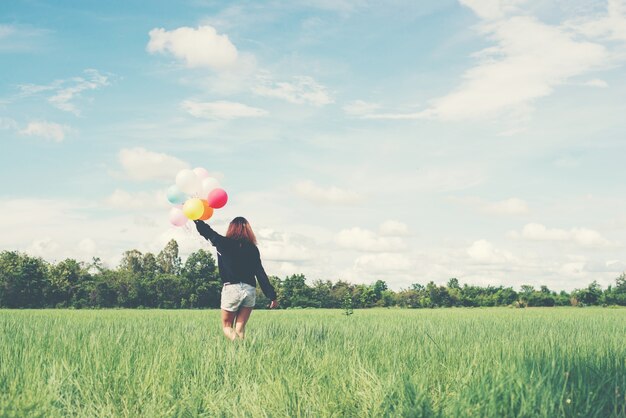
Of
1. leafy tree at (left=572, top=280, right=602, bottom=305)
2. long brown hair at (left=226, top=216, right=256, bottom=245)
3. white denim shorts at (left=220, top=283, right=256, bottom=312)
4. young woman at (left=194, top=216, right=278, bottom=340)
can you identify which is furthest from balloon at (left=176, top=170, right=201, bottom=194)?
leafy tree at (left=572, top=280, right=602, bottom=305)

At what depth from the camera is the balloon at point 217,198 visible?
823cm

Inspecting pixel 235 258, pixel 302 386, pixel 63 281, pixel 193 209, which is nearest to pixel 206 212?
pixel 193 209

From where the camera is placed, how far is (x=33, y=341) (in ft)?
26.0

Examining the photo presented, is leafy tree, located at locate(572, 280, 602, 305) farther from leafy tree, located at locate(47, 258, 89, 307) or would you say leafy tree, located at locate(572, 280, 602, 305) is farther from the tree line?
leafy tree, located at locate(47, 258, 89, 307)

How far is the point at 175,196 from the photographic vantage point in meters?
8.22

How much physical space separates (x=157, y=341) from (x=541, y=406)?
544cm

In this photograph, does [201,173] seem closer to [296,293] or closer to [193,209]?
[193,209]

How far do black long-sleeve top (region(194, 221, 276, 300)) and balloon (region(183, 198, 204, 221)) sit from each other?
0.22 meters

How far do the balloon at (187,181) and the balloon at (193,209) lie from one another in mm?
374

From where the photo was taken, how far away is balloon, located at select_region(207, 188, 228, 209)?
8.23 metres

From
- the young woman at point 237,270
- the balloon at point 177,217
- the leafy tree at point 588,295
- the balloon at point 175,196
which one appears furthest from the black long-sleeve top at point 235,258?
the leafy tree at point 588,295

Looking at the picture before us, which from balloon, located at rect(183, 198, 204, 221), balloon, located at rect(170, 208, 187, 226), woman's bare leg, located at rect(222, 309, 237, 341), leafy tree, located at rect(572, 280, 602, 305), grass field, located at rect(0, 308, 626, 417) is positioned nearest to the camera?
grass field, located at rect(0, 308, 626, 417)

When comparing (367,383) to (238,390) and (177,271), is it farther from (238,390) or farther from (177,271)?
(177,271)

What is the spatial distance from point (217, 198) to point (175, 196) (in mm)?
636
